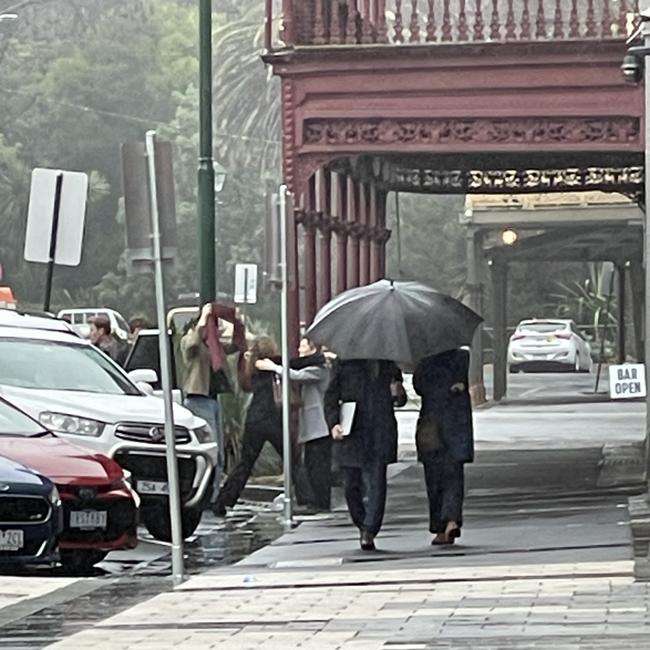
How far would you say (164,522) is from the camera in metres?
18.3

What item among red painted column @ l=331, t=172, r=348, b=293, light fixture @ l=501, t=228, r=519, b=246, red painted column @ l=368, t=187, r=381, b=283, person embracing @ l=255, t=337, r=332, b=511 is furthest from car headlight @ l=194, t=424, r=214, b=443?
light fixture @ l=501, t=228, r=519, b=246

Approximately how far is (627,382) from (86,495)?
4950mm

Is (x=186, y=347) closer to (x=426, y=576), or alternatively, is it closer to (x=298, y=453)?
(x=298, y=453)

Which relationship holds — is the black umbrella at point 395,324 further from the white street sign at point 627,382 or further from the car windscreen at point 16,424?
the car windscreen at point 16,424

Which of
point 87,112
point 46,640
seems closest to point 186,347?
point 46,640

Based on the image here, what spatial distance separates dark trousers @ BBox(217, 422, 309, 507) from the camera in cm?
2072

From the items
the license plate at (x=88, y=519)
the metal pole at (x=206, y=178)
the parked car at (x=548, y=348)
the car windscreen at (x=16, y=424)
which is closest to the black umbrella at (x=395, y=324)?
the car windscreen at (x=16, y=424)

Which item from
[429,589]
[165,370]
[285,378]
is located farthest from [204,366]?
[429,589]

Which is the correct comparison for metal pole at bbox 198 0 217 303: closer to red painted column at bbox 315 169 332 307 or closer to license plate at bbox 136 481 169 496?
red painted column at bbox 315 169 332 307

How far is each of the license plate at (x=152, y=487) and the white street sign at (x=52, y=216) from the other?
3406 mm

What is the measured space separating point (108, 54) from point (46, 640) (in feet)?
218

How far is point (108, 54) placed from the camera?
3019 inches

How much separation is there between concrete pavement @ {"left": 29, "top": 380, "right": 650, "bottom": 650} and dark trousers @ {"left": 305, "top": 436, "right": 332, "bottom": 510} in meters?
0.45

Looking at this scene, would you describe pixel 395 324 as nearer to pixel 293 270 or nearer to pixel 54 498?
pixel 54 498
